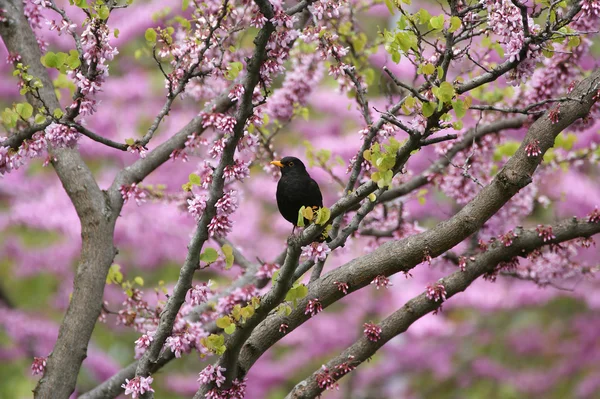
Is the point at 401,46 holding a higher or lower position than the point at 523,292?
lower

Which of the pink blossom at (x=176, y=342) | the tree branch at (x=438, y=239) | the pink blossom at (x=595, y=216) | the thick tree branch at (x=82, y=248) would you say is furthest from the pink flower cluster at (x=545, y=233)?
the thick tree branch at (x=82, y=248)

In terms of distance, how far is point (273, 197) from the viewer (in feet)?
20.1

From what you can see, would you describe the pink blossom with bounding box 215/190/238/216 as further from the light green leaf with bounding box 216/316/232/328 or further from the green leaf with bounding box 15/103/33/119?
the green leaf with bounding box 15/103/33/119

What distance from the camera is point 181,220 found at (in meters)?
9.33

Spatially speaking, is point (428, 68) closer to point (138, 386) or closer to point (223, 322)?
point (223, 322)

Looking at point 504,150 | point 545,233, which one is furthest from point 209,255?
point 504,150

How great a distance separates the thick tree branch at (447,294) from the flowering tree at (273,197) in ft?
0.03

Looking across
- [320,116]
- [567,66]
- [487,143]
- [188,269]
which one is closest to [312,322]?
[320,116]

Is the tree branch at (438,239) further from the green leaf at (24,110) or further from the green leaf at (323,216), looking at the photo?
the green leaf at (24,110)

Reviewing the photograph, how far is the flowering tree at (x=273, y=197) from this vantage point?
320 cm

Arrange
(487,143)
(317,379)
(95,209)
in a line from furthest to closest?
(487,143)
(95,209)
(317,379)

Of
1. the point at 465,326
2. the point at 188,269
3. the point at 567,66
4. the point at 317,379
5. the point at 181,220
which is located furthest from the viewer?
the point at 465,326

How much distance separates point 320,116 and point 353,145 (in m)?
3.44

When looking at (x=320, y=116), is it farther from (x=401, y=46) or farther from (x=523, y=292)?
(x=401, y=46)
